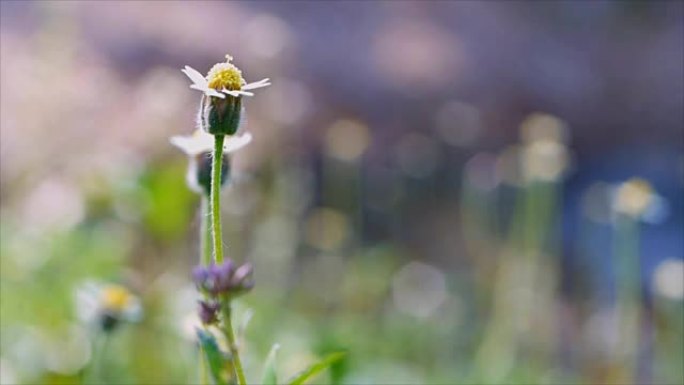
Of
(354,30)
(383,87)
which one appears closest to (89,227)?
(383,87)

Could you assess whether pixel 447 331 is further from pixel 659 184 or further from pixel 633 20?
pixel 633 20

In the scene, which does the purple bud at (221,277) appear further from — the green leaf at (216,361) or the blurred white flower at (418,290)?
the blurred white flower at (418,290)

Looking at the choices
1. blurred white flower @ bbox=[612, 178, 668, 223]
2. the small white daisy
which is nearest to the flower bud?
the small white daisy

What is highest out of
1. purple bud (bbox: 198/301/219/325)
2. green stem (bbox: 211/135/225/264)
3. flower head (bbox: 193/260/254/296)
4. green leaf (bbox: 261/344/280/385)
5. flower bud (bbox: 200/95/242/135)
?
flower bud (bbox: 200/95/242/135)

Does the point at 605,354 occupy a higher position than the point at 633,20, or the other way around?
the point at 633,20

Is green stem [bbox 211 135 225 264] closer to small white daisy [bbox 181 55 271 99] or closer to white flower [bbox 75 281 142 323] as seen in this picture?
small white daisy [bbox 181 55 271 99]

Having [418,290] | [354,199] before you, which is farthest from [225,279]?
[354,199]

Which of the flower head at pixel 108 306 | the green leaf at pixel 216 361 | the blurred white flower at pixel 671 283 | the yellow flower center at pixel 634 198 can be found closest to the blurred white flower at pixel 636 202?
the yellow flower center at pixel 634 198
